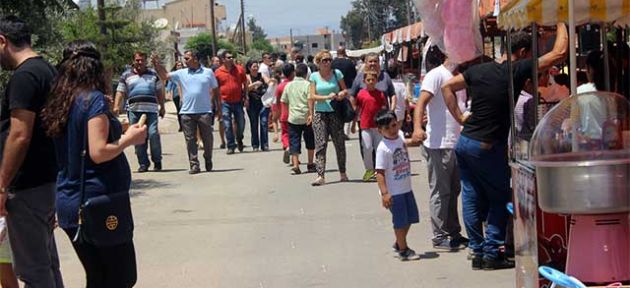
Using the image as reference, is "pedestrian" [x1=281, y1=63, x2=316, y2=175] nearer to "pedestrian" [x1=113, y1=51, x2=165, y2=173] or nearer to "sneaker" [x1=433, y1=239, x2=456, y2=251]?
"pedestrian" [x1=113, y1=51, x2=165, y2=173]

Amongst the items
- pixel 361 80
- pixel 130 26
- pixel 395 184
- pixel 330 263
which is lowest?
pixel 330 263

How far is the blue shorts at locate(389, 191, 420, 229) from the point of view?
795cm

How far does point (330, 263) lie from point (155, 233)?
7.64 ft

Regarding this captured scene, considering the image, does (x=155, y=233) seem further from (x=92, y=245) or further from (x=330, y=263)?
(x=92, y=245)

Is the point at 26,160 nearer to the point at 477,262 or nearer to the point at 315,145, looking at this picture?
the point at 477,262

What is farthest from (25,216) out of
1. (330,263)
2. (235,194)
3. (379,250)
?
(235,194)

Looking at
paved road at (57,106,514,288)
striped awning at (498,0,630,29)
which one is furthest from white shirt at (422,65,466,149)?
striped awning at (498,0,630,29)

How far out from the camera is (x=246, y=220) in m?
10.3

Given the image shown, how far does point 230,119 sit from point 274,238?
8456 millimetres

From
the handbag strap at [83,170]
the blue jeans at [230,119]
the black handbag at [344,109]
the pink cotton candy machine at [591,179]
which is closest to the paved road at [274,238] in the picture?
the black handbag at [344,109]

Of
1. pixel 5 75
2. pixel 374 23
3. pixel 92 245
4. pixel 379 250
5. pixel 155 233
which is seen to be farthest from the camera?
pixel 374 23

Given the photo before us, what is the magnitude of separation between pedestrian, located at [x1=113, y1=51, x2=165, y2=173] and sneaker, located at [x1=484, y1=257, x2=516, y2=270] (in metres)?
7.84

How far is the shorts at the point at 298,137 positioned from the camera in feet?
45.7

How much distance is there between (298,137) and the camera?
46.1 feet
